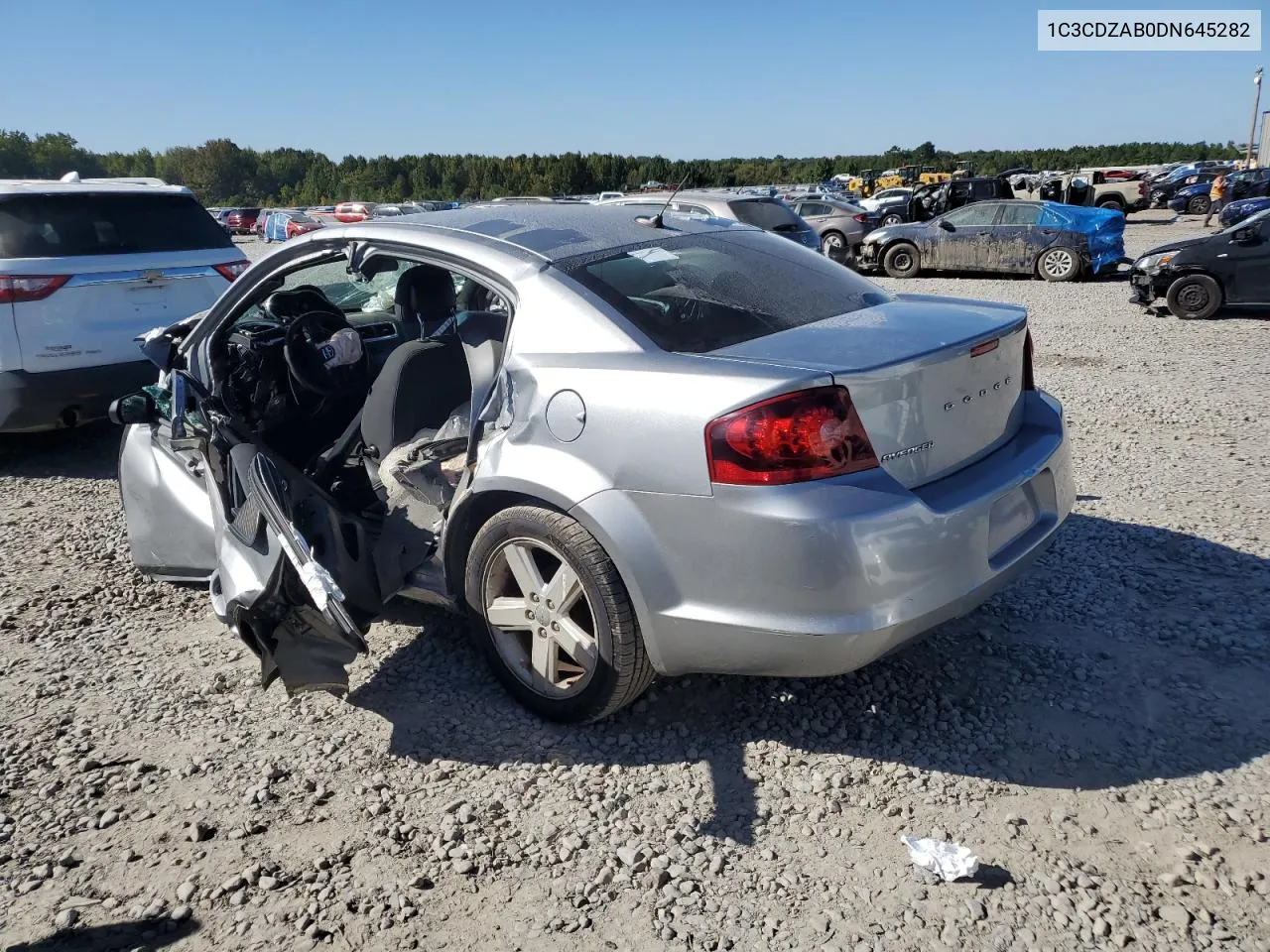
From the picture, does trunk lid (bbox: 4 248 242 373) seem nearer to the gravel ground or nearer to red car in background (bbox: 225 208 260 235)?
the gravel ground

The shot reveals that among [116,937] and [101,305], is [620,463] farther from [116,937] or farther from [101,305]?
[101,305]

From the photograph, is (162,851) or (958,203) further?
(958,203)

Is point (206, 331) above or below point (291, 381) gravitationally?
above

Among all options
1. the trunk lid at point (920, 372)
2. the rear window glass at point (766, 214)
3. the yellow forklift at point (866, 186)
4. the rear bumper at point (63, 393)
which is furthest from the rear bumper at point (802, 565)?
the yellow forklift at point (866, 186)

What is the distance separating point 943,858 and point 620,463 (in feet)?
4.36

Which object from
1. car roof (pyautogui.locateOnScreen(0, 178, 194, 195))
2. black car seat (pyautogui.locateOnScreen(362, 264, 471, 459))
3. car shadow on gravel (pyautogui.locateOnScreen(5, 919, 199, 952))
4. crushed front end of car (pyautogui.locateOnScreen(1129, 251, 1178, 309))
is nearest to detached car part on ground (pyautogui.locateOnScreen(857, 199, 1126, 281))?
crushed front end of car (pyautogui.locateOnScreen(1129, 251, 1178, 309))

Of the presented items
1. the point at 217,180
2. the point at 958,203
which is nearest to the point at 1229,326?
the point at 958,203

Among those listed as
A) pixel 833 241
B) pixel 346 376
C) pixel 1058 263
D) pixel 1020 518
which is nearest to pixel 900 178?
pixel 833 241

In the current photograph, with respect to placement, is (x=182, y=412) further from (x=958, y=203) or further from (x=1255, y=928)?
(x=958, y=203)

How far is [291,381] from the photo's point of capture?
4.13 m

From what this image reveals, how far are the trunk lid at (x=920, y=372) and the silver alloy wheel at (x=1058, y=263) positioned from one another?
14.5 m

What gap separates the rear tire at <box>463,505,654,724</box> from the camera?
9.11 feet

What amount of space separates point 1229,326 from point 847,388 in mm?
10460

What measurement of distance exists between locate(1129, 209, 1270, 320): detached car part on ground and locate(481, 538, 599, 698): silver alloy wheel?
11.1m
